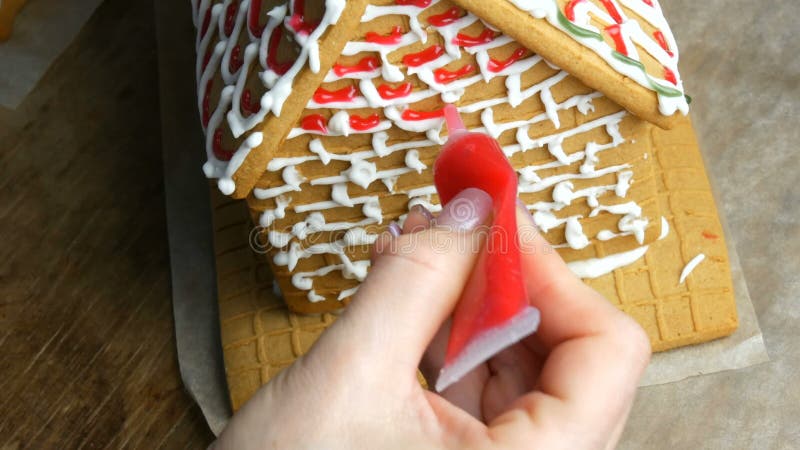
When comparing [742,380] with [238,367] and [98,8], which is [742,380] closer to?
[238,367]

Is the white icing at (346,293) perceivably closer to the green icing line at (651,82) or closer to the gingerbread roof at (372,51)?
the gingerbread roof at (372,51)

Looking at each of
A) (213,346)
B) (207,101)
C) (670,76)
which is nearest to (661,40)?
(670,76)

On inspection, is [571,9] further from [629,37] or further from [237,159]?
[237,159]

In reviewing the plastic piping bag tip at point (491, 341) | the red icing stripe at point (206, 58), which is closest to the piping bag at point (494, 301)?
the plastic piping bag tip at point (491, 341)

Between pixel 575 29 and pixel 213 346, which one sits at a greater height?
pixel 575 29

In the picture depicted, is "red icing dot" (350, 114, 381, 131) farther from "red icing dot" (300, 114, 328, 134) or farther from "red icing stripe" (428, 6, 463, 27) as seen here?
"red icing stripe" (428, 6, 463, 27)

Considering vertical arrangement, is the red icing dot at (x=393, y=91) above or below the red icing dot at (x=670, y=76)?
above

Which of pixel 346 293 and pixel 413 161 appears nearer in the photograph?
pixel 413 161
